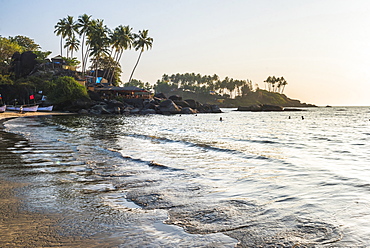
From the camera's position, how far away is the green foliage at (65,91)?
6344cm

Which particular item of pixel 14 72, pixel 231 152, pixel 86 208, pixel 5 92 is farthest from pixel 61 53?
pixel 86 208

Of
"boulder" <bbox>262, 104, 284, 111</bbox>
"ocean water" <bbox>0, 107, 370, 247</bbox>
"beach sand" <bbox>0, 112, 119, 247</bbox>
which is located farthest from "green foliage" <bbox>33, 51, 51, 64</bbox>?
"boulder" <bbox>262, 104, 284, 111</bbox>

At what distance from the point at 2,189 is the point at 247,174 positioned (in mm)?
6732

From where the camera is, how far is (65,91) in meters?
63.5

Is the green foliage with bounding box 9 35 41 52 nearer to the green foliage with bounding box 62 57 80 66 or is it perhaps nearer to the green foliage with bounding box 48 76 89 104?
the green foliage with bounding box 62 57 80 66

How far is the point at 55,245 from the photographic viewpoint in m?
3.79

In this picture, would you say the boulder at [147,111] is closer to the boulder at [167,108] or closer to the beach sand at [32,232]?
the boulder at [167,108]

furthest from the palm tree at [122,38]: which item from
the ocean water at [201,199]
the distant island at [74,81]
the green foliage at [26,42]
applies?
the ocean water at [201,199]

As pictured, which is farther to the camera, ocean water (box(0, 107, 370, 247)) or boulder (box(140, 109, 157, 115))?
boulder (box(140, 109, 157, 115))

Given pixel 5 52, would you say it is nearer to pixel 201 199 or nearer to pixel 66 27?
pixel 66 27

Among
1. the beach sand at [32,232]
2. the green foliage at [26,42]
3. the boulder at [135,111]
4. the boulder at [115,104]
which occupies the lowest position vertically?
the boulder at [135,111]

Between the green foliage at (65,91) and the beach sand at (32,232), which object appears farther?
the green foliage at (65,91)

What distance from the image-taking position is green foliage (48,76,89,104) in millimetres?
63438

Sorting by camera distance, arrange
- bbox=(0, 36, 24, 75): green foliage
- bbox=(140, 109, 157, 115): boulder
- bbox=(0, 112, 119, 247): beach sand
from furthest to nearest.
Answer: bbox=(0, 36, 24, 75): green foliage, bbox=(140, 109, 157, 115): boulder, bbox=(0, 112, 119, 247): beach sand
